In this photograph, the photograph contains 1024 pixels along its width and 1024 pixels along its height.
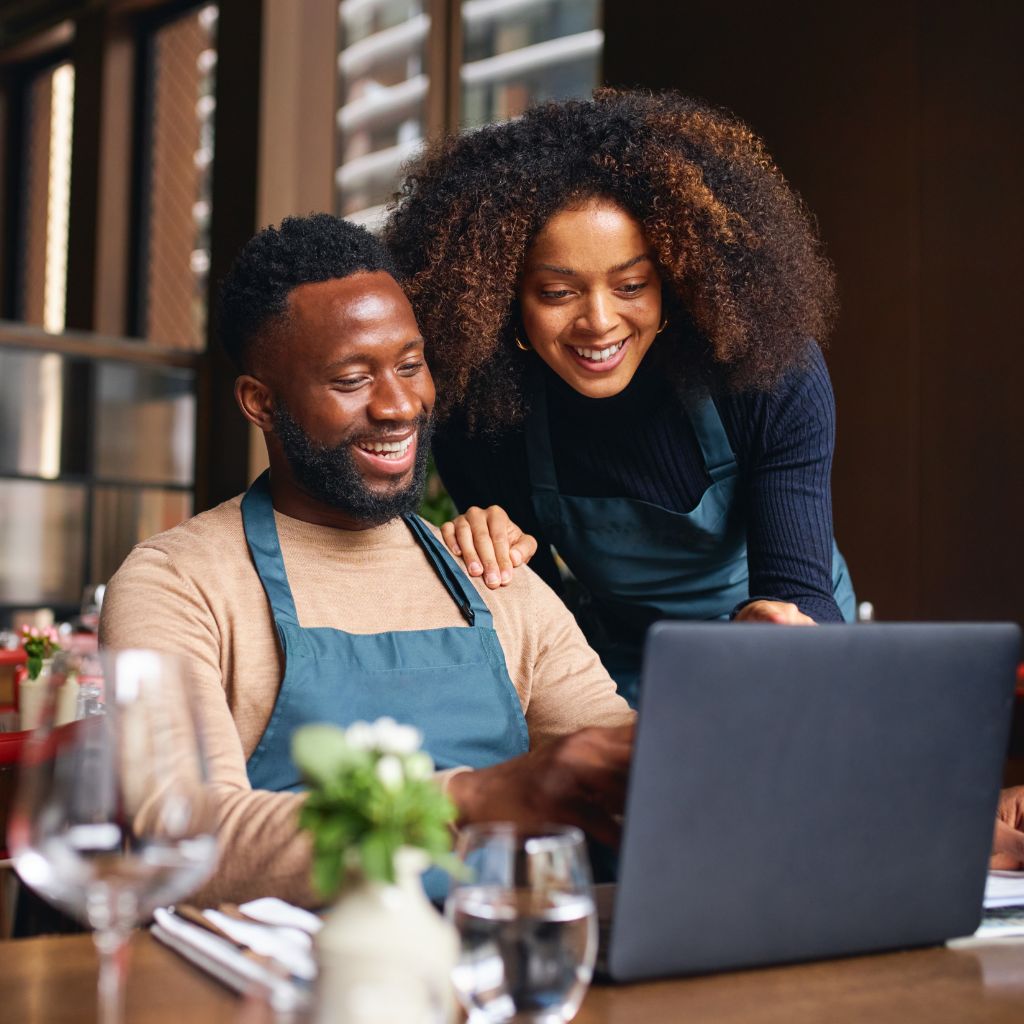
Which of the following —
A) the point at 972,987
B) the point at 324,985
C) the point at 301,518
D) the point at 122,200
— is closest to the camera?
the point at 324,985

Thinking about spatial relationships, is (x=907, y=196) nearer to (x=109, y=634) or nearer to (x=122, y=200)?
(x=109, y=634)

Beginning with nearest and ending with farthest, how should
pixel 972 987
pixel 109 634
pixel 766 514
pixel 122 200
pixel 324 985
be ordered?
pixel 324 985, pixel 972 987, pixel 109 634, pixel 766 514, pixel 122 200

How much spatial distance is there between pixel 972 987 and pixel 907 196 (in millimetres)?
4071

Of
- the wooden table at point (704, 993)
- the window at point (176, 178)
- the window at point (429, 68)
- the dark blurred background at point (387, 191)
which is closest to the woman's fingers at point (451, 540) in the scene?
the wooden table at point (704, 993)

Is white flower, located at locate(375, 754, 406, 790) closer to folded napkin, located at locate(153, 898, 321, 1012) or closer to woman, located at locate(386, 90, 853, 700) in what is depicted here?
folded napkin, located at locate(153, 898, 321, 1012)

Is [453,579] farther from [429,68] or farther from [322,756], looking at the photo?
[429,68]

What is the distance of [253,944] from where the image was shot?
874 mm

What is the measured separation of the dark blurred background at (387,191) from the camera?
4395 mm

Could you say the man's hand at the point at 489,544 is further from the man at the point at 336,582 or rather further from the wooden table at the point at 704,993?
the wooden table at the point at 704,993

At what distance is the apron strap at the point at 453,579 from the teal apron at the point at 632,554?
34cm

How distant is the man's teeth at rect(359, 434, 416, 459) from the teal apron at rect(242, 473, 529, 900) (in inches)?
5.2

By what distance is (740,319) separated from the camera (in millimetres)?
1766

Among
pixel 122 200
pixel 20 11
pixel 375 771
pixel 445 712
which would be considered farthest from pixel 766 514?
pixel 20 11

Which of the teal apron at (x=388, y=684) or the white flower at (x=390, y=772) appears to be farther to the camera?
the teal apron at (x=388, y=684)
